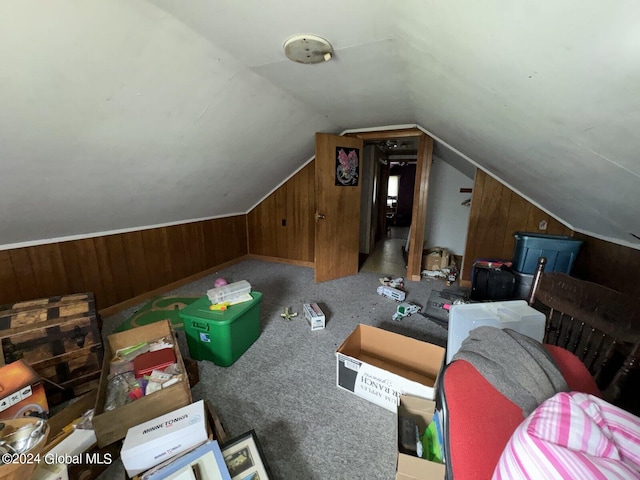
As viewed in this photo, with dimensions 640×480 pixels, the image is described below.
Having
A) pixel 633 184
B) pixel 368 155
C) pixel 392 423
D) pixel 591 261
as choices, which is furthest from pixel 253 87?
pixel 591 261

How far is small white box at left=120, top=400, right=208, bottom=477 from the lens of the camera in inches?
37.8

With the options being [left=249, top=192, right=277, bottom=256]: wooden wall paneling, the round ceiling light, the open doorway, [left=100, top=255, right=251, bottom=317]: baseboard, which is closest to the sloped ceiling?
the round ceiling light

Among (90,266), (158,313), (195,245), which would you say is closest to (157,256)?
(195,245)

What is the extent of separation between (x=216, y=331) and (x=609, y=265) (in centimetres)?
289

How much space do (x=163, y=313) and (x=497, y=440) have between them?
2.64 meters

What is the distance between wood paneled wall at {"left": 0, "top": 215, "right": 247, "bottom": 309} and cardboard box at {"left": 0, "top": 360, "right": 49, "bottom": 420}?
3.72ft

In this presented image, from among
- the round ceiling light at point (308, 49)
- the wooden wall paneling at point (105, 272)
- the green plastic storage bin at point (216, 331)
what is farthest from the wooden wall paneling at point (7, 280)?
the round ceiling light at point (308, 49)

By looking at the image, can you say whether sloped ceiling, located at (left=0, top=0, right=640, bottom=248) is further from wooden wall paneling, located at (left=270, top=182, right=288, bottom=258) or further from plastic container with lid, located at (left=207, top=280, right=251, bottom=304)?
wooden wall paneling, located at (left=270, top=182, right=288, bottom=258)

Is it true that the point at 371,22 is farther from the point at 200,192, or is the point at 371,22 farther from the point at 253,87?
the point at 200,192

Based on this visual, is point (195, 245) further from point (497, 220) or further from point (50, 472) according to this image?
point (497, 220)

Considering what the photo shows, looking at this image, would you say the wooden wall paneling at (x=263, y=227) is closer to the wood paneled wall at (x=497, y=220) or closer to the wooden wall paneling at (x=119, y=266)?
the wooden wall paneling at (x=119, y=266)

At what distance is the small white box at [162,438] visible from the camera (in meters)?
0.96

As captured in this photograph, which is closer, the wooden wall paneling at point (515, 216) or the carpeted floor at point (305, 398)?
the carpeted floor at point (305, 398)

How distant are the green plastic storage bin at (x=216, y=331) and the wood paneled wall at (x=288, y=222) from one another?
2022 millimetres
